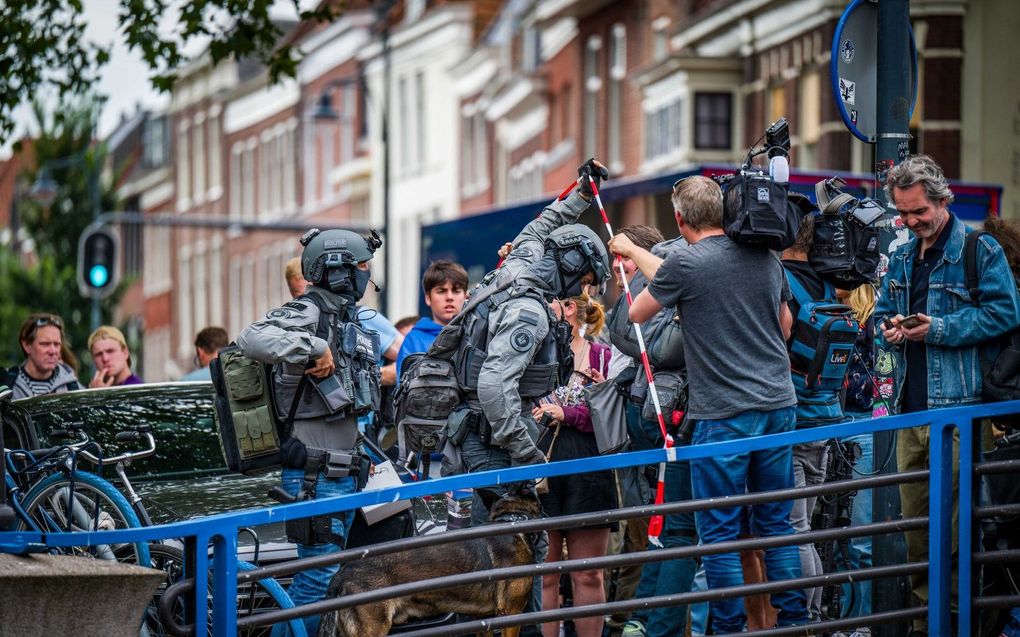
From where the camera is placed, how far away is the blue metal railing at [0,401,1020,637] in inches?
→ 233

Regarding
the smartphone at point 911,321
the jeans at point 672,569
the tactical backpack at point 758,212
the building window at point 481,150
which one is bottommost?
the jeans at point 672,569

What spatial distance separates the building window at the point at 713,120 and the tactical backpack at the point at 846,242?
80.5 feet

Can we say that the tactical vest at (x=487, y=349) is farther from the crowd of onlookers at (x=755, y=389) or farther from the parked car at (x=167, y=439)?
the parked car at (x=167, y=439)

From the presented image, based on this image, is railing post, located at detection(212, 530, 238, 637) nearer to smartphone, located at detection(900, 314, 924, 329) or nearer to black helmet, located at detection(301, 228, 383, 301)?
black helmet, located at detection(301, 228, 383, 301)

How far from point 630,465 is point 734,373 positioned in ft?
3.05

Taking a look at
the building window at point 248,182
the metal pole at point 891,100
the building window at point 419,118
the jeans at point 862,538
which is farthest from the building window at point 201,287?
the metal pole at point 891,100

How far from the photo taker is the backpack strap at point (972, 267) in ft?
24.2

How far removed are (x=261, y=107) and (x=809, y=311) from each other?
6197 cm

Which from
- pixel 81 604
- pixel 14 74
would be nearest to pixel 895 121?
pixel 81 604

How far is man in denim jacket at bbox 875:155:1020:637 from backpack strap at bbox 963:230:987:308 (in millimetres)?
18

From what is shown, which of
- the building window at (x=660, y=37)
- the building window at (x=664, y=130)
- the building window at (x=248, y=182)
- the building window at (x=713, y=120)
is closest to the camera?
the building window at (x=713, y=120)

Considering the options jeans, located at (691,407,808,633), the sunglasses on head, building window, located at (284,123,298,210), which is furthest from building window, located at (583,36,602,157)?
jeans, located at (691,407,808,633)

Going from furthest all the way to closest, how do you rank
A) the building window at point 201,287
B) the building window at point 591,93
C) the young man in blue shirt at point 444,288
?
the building window at point 201,287
the building window at point 591,93
the young man in blue shirt at point 444,288

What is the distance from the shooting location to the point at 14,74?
49.5 feet
